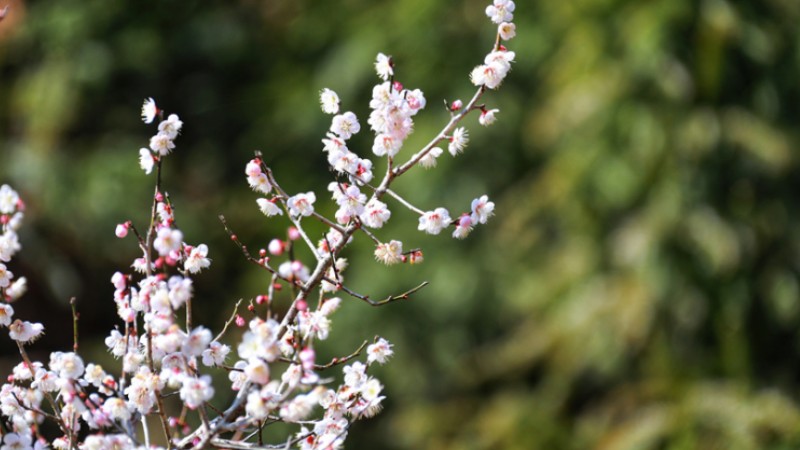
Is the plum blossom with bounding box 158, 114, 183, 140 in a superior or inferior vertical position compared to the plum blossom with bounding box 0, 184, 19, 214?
superior

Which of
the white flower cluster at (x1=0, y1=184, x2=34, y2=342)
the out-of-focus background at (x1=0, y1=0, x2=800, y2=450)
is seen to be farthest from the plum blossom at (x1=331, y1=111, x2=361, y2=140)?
the out-of-focus background at (x1=0, y1=0, x2=800, y2=450)

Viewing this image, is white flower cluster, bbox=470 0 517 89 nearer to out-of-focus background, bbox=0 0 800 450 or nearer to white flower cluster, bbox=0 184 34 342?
white flower cluster, bbox=0 184 34 342

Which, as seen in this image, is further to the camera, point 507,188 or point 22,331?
point 507,188

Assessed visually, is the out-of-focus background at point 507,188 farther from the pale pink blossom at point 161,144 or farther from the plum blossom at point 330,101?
the pale pink blossom at point 161,144

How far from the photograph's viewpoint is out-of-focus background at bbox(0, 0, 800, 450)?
558cm

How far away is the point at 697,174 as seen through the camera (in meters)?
5.59

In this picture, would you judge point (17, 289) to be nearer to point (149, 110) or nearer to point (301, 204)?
point (149, 110)

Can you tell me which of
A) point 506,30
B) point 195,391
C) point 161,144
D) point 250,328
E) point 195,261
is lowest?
point 195,391

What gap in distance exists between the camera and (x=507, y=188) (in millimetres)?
7180

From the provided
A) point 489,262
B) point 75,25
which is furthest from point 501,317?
point 75,25

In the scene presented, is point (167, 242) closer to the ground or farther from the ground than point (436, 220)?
closer to the ground

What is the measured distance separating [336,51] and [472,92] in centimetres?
123

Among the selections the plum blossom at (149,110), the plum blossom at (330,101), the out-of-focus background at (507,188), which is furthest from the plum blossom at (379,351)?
the out-of-focus background at (507,188)

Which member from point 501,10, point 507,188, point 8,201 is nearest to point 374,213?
point 501,10
